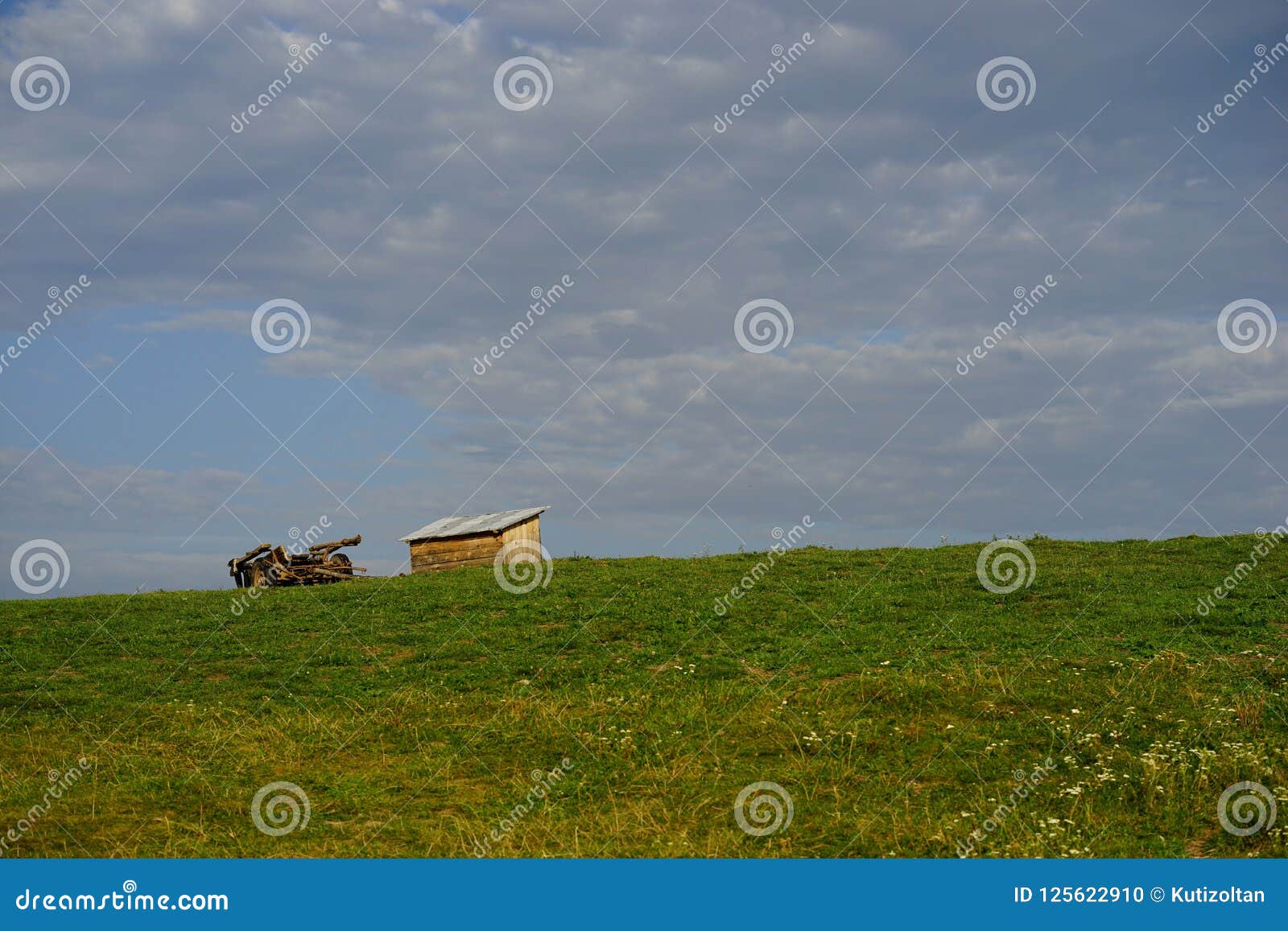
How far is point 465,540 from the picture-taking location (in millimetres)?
34969

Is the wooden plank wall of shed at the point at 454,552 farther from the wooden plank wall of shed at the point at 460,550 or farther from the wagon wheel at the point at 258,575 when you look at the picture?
the wagon wheel at the point at 258,575

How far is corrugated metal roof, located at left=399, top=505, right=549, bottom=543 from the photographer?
34969 mm

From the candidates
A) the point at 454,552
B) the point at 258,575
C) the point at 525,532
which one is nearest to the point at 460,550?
the point at 454,552

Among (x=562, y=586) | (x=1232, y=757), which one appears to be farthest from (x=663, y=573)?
(x=1232, y=757)

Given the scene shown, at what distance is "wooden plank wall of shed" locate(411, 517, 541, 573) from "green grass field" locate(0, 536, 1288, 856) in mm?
8036

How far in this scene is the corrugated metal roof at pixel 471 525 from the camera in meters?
35.0

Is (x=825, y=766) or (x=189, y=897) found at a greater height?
(x=825, y=766)

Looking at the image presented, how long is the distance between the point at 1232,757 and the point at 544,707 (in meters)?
9.92

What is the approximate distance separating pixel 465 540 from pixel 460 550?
1.22ft

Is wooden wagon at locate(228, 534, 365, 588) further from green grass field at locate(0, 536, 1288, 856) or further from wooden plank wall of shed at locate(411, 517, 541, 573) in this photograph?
green grass field at locate(0, 536, 1288, 856)

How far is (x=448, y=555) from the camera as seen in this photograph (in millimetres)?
35156

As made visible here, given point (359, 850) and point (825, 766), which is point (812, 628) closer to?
point (825, 766)

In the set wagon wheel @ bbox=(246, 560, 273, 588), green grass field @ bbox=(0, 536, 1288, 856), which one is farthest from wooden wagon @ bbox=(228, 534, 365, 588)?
green grass field @ bbox=(0, 536, 1288, 856)

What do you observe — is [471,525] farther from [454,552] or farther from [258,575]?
[258,575]
